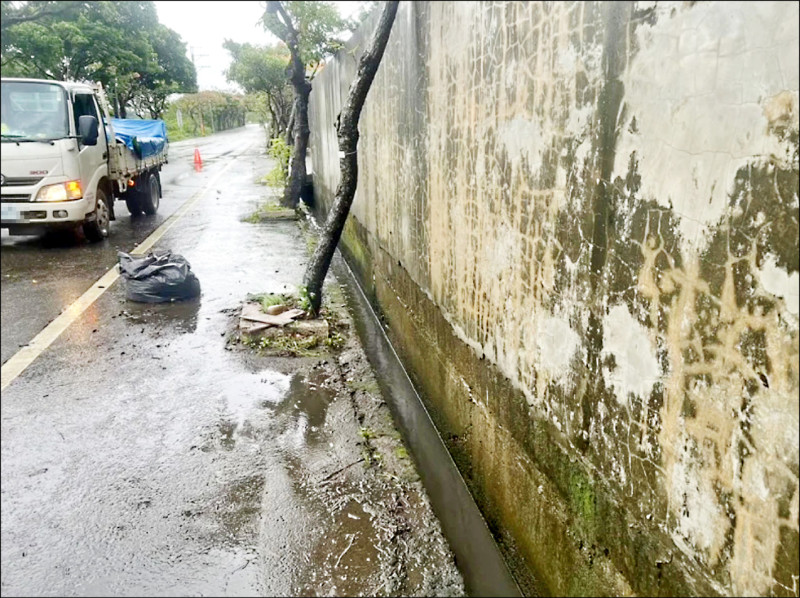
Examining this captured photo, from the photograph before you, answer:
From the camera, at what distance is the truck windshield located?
103cm

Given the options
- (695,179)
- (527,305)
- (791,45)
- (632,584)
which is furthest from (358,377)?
(791,45)

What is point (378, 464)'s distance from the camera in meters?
3.86

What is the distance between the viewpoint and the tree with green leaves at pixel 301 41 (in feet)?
20.4

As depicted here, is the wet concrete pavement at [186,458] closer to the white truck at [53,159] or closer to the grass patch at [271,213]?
the white truck at [53,159]

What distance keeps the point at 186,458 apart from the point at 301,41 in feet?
24.1

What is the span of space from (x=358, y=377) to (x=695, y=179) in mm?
3626

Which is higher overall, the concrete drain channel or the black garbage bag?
the black garbage bag

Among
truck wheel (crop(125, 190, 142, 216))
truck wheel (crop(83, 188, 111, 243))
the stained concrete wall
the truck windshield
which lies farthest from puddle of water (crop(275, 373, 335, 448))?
the truck windshield

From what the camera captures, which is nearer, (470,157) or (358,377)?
(470,157)

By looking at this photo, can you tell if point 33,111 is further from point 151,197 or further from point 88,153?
point 151,197

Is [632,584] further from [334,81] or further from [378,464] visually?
[334,81]

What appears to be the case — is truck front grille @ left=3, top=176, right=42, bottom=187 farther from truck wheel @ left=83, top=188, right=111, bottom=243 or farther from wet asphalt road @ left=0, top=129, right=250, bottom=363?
truck wheel @ left=83, top=188, right=111, bottom=243

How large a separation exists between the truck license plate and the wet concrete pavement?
42 millimetres

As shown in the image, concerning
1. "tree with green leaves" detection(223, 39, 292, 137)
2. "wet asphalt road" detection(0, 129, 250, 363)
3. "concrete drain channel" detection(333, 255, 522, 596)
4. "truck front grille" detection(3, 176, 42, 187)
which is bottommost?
"concrete drain channel" detection(333, 255, 522, 596)
